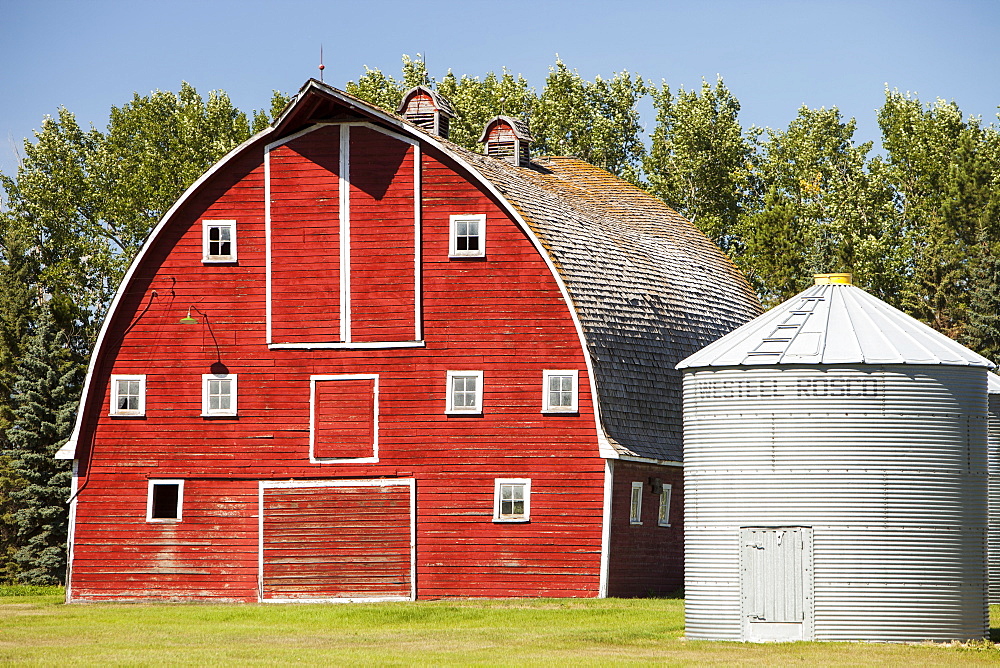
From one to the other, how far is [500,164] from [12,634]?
63.1 ft

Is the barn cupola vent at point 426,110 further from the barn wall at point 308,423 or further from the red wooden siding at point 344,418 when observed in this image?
the red wooden siding at point 344,418

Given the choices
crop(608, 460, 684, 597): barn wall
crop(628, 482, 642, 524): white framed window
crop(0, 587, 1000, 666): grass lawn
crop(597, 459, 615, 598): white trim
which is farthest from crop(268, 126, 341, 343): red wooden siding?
crop(628, 482, 642, 524): white framed window

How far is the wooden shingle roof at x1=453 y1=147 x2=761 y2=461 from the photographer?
37.9 m

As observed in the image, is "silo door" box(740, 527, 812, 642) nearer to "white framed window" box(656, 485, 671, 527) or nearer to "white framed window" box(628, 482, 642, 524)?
"white framed window" box(628, 482, 642, 524)

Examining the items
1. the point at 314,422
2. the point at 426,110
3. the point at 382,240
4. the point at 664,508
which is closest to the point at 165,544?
the point at 314,422

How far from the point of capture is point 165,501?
128ft

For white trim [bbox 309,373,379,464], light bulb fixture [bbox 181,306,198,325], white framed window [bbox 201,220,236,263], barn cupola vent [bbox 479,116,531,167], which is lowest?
white trim [bbox 309,373,379,464]

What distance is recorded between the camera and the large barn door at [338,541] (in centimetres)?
3769

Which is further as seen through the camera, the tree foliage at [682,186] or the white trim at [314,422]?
the tree foliage at [682,186]

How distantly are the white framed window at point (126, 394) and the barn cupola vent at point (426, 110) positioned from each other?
1138cm

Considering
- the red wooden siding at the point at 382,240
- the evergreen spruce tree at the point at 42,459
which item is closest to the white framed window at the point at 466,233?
the red wooden siding at the point at 382,240

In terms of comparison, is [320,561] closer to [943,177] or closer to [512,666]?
[512,666]

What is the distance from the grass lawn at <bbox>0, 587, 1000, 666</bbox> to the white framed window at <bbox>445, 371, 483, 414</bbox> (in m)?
4.78

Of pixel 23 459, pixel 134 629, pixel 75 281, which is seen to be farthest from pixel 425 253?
pixel 75 281
